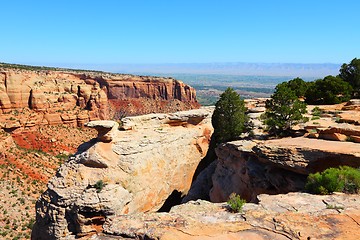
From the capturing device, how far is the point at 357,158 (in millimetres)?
16141

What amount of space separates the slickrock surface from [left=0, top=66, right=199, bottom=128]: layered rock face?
192 feet

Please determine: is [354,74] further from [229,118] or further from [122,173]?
[122,173]

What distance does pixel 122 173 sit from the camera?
23.2 m

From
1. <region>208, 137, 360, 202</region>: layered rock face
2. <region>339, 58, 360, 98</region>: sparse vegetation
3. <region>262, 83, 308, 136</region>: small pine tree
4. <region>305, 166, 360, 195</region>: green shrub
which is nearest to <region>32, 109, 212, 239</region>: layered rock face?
<region>208, 137, 360, 202</region>: layered rock face

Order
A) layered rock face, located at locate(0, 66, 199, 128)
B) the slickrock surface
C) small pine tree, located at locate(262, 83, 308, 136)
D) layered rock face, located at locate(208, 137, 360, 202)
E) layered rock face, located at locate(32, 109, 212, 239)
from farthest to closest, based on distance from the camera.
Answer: layered rock face, located at locate(0, 66, 199, 128)
small pine tree, located at locate(262, 83, 308, 136)
layered rock face, located at locate(32, 109, 212, 239)
layered rock face, located at locate(208, 137, 360, 202)
the slickrock surface

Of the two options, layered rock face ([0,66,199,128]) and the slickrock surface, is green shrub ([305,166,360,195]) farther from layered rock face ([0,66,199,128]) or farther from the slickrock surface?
layered rock face ([0,66,199,128])

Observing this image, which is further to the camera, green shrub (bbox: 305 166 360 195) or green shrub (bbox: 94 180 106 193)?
green shrub (bbox: 94 180 106 193)

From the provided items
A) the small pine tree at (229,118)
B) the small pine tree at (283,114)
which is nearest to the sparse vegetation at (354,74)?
the small pine tree at (283,114)

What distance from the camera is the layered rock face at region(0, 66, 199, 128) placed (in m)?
63.8

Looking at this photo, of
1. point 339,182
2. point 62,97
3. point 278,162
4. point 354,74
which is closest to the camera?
point 339,182

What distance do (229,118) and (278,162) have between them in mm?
9301

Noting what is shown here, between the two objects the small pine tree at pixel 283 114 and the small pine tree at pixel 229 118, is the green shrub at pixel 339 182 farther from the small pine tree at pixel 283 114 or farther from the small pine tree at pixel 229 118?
the small pine tree at pixel 229 118

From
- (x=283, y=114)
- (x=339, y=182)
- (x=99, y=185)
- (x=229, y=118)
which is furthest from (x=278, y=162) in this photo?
(x=99, y=185)

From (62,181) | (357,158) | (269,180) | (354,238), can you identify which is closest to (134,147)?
(62,181)
